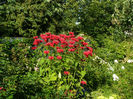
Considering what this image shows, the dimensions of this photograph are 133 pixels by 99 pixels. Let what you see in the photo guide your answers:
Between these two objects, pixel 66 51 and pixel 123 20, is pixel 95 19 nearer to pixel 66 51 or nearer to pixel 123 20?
pixel 123 20

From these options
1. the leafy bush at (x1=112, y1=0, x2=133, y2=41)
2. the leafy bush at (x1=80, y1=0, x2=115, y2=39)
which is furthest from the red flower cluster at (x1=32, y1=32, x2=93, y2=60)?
the leafy bush at (x1=112, y1=0, x2=133, y2=41)

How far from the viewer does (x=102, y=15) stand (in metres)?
8.22

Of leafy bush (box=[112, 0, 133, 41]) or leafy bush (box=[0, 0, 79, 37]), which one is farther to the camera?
leafy bush (box=[0, 0, 79, 37])

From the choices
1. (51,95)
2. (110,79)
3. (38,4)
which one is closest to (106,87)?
(110,79)

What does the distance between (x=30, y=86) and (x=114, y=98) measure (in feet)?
6.85

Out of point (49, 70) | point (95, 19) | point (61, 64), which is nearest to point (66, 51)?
point (61, 64)

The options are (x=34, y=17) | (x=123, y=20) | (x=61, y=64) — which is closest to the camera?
(x=61, y=64)

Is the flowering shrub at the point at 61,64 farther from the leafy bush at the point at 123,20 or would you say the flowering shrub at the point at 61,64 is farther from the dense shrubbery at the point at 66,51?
the leafy bush at the point at 123,20

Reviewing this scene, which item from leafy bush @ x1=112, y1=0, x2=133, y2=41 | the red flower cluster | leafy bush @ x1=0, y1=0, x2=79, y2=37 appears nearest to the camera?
the red flower cluster

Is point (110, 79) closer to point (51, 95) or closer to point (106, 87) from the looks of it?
point (106, 87)

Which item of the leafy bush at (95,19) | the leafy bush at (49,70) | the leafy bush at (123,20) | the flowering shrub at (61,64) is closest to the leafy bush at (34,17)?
the leafy bush at (95,19)

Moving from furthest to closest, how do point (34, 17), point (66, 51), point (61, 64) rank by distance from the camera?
point (34, 17), point (66, 51), point (61, 64)

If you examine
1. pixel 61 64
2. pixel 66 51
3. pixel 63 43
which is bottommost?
pixel 61 64

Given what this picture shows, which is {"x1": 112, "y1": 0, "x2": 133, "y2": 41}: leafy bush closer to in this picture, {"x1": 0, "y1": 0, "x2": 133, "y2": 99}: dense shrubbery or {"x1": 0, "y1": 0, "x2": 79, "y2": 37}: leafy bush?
{"x1": 0, "y1": 0, "x2": 133, "y2": 99}: dense shrubbery
